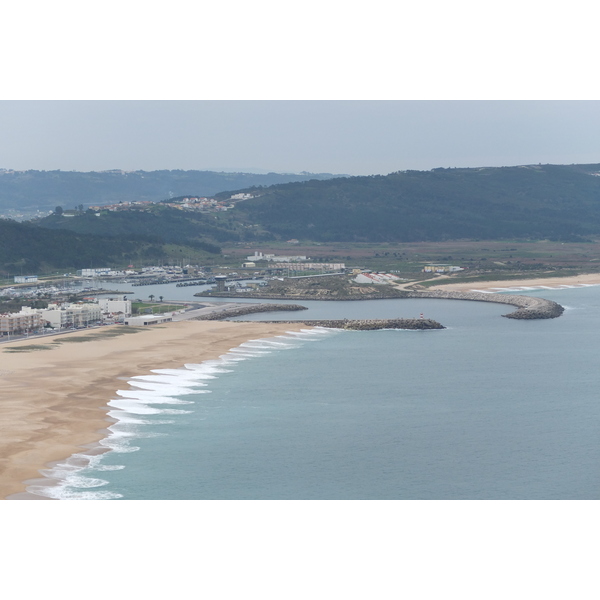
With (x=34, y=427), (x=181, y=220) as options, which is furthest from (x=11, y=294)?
(x=181, y=220)

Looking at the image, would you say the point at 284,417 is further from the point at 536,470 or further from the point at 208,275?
→ the point at 208,275

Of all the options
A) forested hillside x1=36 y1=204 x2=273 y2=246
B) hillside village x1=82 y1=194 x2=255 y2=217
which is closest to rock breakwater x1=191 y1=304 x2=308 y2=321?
forested hillside x1=36 y1=204 x2=273 y2=246

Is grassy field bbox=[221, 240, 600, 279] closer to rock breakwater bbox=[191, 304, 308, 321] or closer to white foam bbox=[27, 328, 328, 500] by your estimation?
rock breakwater bbox=[191, 304, 308, 321]

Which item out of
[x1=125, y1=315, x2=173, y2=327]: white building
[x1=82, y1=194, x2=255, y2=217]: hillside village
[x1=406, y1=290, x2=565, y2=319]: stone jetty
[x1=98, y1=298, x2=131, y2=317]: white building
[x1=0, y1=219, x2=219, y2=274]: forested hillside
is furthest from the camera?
[x1=82, y1=194, x2=255, y2=217]: hillside village

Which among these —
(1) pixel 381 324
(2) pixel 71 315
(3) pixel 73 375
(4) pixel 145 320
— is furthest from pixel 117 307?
(3) pixel 73 375

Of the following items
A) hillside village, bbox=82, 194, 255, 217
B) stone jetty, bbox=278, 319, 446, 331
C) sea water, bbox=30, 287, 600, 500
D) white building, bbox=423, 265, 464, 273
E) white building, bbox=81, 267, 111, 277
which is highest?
hillside village, bbox=82, 194, 255, 217

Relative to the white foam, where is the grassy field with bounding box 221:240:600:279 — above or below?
above

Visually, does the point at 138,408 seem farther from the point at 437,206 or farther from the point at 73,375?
the point at 437,206

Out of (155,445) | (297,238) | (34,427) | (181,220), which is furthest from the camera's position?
(297,238)
